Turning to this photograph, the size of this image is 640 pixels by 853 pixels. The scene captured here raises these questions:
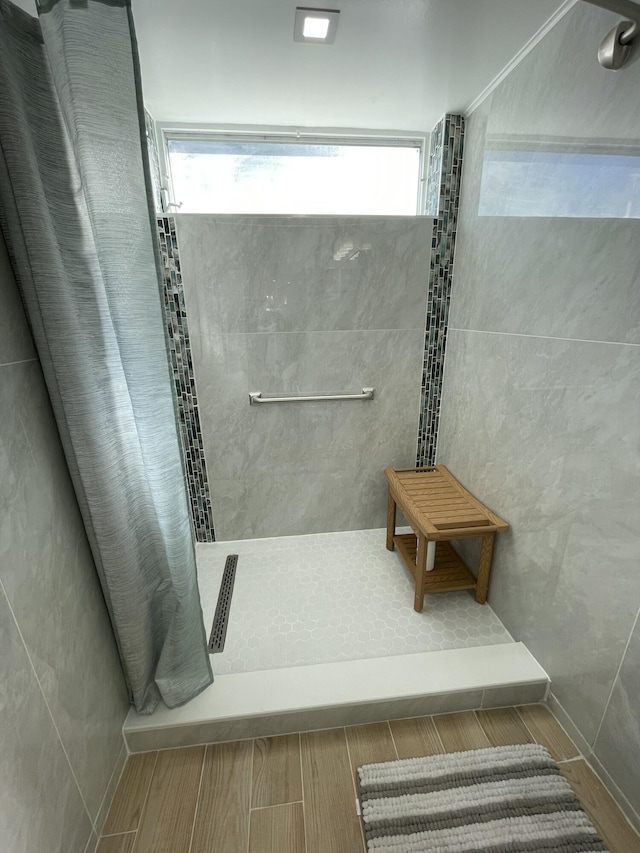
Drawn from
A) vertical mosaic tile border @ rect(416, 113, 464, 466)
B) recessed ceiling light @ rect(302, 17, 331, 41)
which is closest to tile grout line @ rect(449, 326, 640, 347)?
vertical mosaic tile border @ rect(416, 113, 464, 466)

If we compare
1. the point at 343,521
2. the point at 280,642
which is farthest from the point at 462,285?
the point at 280,642

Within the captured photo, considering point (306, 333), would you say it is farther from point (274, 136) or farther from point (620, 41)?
point (620, 41)

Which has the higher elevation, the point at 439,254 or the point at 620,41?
the point at 620,41

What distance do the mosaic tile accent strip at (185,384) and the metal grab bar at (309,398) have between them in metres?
0.31

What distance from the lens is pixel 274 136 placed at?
67.6 inches

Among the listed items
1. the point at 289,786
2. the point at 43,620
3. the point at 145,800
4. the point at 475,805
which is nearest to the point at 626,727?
the point at 475,805

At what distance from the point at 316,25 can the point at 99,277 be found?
1.09 metres

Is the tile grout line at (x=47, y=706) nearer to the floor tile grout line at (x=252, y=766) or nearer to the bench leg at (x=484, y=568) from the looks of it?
the floor tile grout line at (x=252, y=766)

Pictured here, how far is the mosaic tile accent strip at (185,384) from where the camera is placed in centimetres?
161

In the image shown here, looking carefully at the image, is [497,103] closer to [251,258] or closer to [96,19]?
[251,258]

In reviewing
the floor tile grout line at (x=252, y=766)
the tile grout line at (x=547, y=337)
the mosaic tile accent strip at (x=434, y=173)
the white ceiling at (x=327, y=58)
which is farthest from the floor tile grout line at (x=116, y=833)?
the mosaic tile accent strip at (x=434, y=173)

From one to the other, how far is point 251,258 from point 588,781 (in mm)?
2205

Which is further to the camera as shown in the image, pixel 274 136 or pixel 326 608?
pixel 274 136

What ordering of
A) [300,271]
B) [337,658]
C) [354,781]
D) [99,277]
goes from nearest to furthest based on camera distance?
Result: [99,277] < [354,781] < [337,658] < [300,271]
